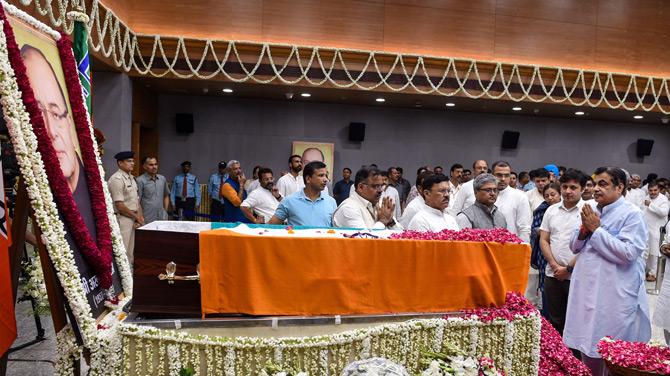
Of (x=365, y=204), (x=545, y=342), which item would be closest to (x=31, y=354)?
(x=365, y=204)

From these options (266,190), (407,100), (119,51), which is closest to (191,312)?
(266,190)

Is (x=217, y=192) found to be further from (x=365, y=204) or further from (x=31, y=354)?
(x=365, y=204)

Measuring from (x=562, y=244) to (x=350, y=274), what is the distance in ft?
8.19

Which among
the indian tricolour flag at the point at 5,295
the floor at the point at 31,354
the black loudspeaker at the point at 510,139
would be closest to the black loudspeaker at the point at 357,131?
the black loudspeaker at the point at 510,139

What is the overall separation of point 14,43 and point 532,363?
8.85 ft

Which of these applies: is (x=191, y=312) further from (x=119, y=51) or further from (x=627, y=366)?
(x=119, y=51)

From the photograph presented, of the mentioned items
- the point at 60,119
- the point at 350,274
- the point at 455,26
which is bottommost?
the point at 350,274

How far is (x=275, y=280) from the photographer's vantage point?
2.28 meters

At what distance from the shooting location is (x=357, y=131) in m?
11.9

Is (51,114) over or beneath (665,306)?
over

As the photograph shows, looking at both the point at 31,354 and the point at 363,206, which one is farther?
the point at 363,206

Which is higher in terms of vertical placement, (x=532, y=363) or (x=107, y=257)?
(x=107, y=257)

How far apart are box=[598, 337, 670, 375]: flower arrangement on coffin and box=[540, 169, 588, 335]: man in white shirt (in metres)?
1.79

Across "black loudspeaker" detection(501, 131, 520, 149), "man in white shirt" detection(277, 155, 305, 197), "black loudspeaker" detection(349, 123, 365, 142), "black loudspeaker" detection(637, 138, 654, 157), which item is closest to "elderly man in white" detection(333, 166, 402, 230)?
"man in white shirt" detection(277, 155, 305, 197)
